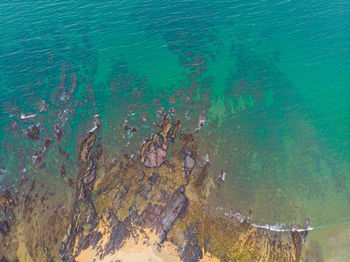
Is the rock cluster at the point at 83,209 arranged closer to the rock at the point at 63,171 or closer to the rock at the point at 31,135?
the rock at the point at 63,171

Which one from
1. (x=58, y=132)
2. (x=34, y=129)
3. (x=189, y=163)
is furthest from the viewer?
(x=34, y=129)

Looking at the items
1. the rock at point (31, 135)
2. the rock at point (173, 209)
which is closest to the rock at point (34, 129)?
the rock at point (31, 135)

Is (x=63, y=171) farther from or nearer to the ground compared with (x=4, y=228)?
farther from the ground

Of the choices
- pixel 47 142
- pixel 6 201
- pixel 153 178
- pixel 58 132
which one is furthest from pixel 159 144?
pixel 6 201

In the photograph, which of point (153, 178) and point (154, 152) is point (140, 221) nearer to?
point (153, 178)

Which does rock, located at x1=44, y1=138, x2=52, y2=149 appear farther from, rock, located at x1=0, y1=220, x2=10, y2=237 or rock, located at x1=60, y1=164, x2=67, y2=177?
rock, located at x1=0, y1=220, x2=10, y2=237
